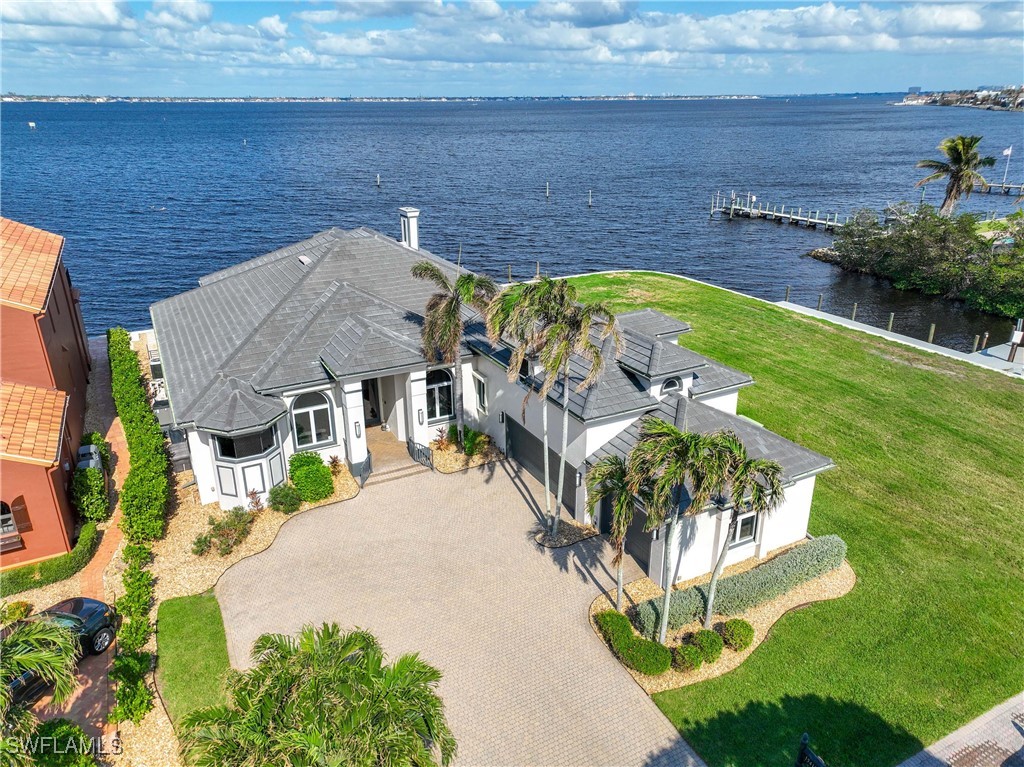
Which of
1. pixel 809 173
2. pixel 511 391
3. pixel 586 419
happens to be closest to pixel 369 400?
pixel 511 391

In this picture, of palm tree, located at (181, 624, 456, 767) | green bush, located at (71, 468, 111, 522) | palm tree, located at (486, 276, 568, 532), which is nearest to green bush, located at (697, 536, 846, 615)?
palm tree, located at (486, 276, 568, 532)

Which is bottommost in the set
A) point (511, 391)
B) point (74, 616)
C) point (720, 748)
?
point (720, 748)

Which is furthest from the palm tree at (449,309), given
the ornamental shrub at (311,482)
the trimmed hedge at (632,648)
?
the trimmed hedge at (632,648)

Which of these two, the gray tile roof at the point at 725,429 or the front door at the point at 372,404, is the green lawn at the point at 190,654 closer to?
the front door at the point at 372,404

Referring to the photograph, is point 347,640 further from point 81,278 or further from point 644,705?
point 81,278

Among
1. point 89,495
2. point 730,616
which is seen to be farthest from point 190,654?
point 730,616

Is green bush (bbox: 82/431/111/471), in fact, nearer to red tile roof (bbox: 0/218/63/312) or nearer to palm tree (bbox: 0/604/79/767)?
red tile roof (bbox: 0/218/63/312)

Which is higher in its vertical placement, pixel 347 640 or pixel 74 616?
pixel 347 640

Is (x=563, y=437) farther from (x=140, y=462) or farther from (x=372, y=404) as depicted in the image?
(x=140, y=462)
